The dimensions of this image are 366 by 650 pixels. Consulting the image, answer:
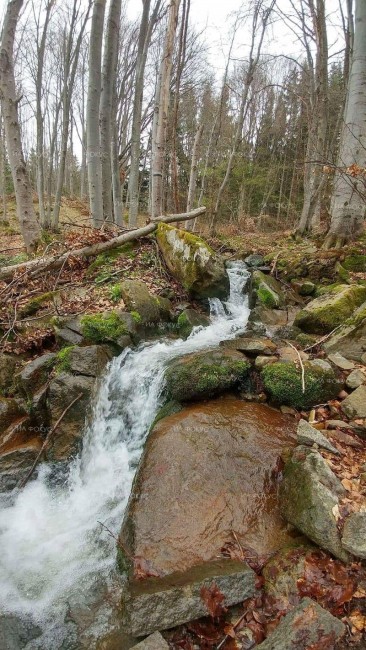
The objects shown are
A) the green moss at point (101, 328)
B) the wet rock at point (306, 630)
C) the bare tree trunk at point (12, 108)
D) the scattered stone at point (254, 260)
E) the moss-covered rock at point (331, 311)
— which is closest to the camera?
the wet rock at point (306, 630)

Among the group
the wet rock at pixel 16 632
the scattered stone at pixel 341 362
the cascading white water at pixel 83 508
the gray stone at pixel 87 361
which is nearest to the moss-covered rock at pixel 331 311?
the scattered stone at pixel 341 362

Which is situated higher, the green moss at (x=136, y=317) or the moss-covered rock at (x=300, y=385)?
the green moss at (x=136, y=317)

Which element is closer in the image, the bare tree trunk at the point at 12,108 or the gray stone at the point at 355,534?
the gray stone at the point at 355,534

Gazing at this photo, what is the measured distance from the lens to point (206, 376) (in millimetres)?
4344

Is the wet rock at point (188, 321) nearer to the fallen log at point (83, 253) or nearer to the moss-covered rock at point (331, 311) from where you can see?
the moss-covered rock at point (331, 311)

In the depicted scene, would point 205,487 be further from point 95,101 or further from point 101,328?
point 95,101

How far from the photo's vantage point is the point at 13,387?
4.75 meters

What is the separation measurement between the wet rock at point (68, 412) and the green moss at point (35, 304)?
183cm

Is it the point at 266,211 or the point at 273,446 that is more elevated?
the point at 266,211

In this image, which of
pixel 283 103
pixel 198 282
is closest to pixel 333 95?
pixel 283 103

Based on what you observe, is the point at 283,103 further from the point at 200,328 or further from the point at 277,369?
the point at 277,369

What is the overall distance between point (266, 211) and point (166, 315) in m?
22.0

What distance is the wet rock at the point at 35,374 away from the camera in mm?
4516

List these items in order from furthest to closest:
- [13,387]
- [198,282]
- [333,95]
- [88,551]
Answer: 1. [333,95]
2. [198,282]
3. [13,387]
4. [88,551]
